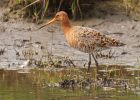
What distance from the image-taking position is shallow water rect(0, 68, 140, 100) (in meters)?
8.47

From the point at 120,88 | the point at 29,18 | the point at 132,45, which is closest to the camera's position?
the point at 120,88

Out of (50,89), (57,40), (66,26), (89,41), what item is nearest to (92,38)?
(89,41)

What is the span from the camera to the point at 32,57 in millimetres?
11375

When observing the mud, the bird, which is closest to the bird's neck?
the bird

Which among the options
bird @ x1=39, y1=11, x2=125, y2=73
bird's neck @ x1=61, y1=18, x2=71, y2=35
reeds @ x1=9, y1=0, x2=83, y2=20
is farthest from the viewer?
reeds @ x1=9, y1=0, x2=83, y2=20

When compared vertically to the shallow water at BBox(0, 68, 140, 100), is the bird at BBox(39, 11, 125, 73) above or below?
above

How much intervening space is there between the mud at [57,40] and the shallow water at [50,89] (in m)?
1.08

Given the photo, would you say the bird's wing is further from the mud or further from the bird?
the mud

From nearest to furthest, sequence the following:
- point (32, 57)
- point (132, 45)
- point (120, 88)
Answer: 1. point (120, 88)
2. point (32, 57)
3. point (132, 45)

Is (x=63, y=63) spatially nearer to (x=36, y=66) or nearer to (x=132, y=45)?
(x=36, y=66)

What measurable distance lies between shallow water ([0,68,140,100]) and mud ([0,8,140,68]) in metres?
1.08

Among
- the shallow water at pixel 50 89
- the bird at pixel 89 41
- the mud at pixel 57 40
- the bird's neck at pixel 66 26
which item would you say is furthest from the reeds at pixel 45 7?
the shallow water at pixel 50 89

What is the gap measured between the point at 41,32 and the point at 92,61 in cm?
176

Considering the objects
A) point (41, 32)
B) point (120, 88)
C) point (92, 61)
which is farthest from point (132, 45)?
point (120, 88)
